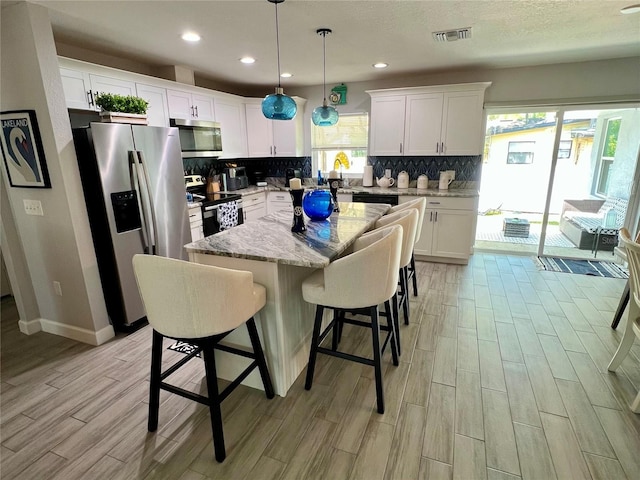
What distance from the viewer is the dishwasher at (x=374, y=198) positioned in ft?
15.1

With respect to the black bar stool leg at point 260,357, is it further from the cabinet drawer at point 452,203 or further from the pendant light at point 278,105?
the cabinet drawer at point 452,203

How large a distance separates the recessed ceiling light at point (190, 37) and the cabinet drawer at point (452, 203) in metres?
3.23

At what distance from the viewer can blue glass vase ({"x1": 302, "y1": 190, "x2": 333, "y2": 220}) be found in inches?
105

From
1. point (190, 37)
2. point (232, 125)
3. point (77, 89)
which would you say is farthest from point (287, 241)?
point (232, 125)

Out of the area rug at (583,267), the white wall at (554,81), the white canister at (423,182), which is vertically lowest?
the area rug at (583,267)

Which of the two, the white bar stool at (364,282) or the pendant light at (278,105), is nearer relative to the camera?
the white bar stool at (364,282)

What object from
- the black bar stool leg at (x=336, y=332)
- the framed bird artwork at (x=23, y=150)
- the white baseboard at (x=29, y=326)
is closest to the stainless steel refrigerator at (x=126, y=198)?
the framed bird artwork at (x=23, y=150)

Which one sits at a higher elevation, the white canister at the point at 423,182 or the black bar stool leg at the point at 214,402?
the white canister at the point at 423,182

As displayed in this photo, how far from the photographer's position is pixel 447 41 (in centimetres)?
315

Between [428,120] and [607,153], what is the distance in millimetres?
2365

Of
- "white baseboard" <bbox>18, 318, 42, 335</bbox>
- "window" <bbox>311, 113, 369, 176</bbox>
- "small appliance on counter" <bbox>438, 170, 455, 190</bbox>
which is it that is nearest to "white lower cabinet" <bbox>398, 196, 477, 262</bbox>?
"small appliance on counter" <bbox>438, 170, 455, 190</bbox>

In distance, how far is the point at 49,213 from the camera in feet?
8.69

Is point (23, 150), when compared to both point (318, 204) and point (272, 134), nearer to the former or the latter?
point (318, 204)

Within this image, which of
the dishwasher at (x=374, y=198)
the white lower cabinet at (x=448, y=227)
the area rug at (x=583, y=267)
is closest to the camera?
the area rug at (x=583, y=267)
